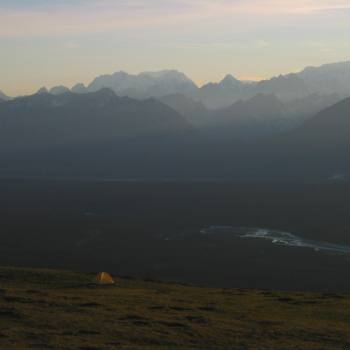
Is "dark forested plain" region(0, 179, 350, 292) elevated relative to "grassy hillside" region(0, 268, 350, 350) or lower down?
lower down

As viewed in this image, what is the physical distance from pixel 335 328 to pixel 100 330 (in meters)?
16.3

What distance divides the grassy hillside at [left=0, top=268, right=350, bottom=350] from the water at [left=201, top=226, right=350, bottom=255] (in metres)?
90.9

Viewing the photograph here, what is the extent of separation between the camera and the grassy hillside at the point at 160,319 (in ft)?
119

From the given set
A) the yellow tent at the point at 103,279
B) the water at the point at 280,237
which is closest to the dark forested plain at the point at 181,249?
the water at the point at 280,237

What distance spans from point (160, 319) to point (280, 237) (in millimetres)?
125898

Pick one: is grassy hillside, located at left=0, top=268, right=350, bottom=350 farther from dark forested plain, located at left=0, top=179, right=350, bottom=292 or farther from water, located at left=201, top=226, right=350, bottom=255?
water, located at left=201, top=226, right=350, bottom=255

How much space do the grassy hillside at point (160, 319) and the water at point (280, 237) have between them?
3579 inches

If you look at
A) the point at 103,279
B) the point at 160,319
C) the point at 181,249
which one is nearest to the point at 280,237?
the point at 181,249

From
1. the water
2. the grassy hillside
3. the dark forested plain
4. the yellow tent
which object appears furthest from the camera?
the water

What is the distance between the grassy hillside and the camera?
36.2m

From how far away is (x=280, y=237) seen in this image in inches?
6481

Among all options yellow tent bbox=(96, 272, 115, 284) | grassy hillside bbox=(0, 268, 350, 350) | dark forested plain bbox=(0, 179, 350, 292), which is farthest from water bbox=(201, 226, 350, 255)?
grassy hillside bbox=(0, 268, 350, 350)

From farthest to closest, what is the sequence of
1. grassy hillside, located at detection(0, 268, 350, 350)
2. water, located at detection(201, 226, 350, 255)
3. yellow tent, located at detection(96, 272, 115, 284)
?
water, located at detection(201, 226, 350, 255), yellow tent, located at detection(96, 272, 115, 284), grassy hillside, located at detection(0, 268, 350, 350)

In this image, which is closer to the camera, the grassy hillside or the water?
the grassy hillside
